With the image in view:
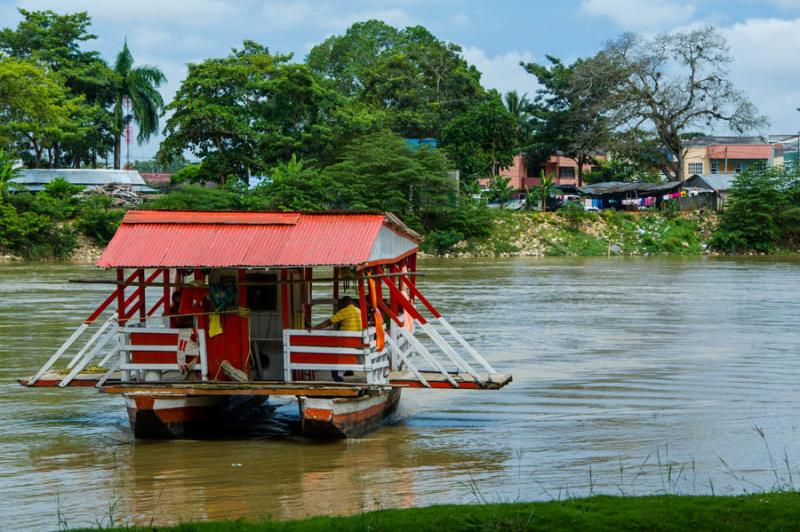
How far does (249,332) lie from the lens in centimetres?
1313

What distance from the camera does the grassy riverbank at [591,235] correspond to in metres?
57.8

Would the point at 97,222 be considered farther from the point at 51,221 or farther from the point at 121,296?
the point at 121,296

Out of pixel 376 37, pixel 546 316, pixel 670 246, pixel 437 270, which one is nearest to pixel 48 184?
pixel 437 270

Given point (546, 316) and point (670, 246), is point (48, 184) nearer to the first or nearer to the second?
point (670, 246)

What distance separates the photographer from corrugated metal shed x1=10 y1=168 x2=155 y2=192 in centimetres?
5981

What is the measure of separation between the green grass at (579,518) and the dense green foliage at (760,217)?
5338 centimetres

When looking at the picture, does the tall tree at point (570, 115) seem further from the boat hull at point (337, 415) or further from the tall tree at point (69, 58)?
the boat hull at point (337, 415)

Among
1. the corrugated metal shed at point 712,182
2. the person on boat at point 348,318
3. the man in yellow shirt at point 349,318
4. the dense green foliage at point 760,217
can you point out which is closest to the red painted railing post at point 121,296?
the person on boat at point 348,318

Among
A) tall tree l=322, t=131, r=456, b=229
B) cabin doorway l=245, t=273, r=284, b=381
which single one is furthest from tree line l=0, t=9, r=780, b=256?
cabin doorway l=245, t=273, r=284, b=381

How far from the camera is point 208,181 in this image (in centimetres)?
6288

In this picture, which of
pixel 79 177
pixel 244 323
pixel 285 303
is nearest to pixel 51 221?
pixel 79 177

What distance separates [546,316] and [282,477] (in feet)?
57.2

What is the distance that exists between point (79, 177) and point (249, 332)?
51.3 meters

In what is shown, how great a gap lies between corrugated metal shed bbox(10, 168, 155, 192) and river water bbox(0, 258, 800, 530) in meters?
35.9
